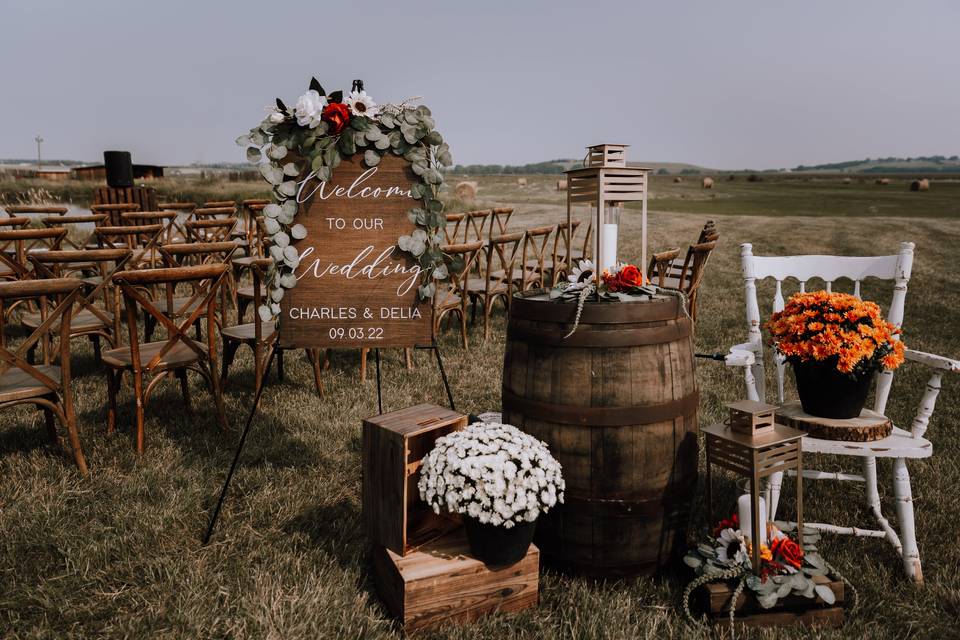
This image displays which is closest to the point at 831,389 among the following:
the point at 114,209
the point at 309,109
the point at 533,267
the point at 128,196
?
the point at 309,109

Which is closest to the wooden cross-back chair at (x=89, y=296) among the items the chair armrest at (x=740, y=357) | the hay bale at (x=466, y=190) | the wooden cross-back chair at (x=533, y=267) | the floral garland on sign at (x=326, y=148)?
the floral garland on sign at (x=326, y=148)

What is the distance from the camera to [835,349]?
2621mm

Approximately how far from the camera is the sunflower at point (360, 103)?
9.04 feet

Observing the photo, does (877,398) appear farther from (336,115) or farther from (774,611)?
(336,115)

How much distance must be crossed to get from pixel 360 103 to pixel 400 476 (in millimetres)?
1532

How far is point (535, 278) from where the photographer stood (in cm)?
718

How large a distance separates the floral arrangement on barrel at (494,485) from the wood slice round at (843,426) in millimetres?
1087

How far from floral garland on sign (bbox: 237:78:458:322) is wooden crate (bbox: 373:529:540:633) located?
115 centimetres

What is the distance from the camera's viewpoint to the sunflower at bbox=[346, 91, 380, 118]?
2.75m

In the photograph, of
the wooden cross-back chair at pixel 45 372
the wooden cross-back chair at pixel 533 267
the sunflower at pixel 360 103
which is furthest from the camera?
the wooden cross-back chair at pixel 533 267

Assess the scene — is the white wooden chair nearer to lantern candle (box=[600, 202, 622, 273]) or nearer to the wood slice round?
the wood slice round

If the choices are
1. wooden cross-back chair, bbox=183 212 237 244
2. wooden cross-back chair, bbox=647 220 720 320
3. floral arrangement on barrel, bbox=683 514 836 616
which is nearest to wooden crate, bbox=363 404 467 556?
floral arrangement on barrel, bbox=683 514 836 616

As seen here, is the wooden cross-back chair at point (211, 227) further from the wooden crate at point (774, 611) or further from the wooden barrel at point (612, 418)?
the wooden crate at point (774, 611)

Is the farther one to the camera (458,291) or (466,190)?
(466,190)
